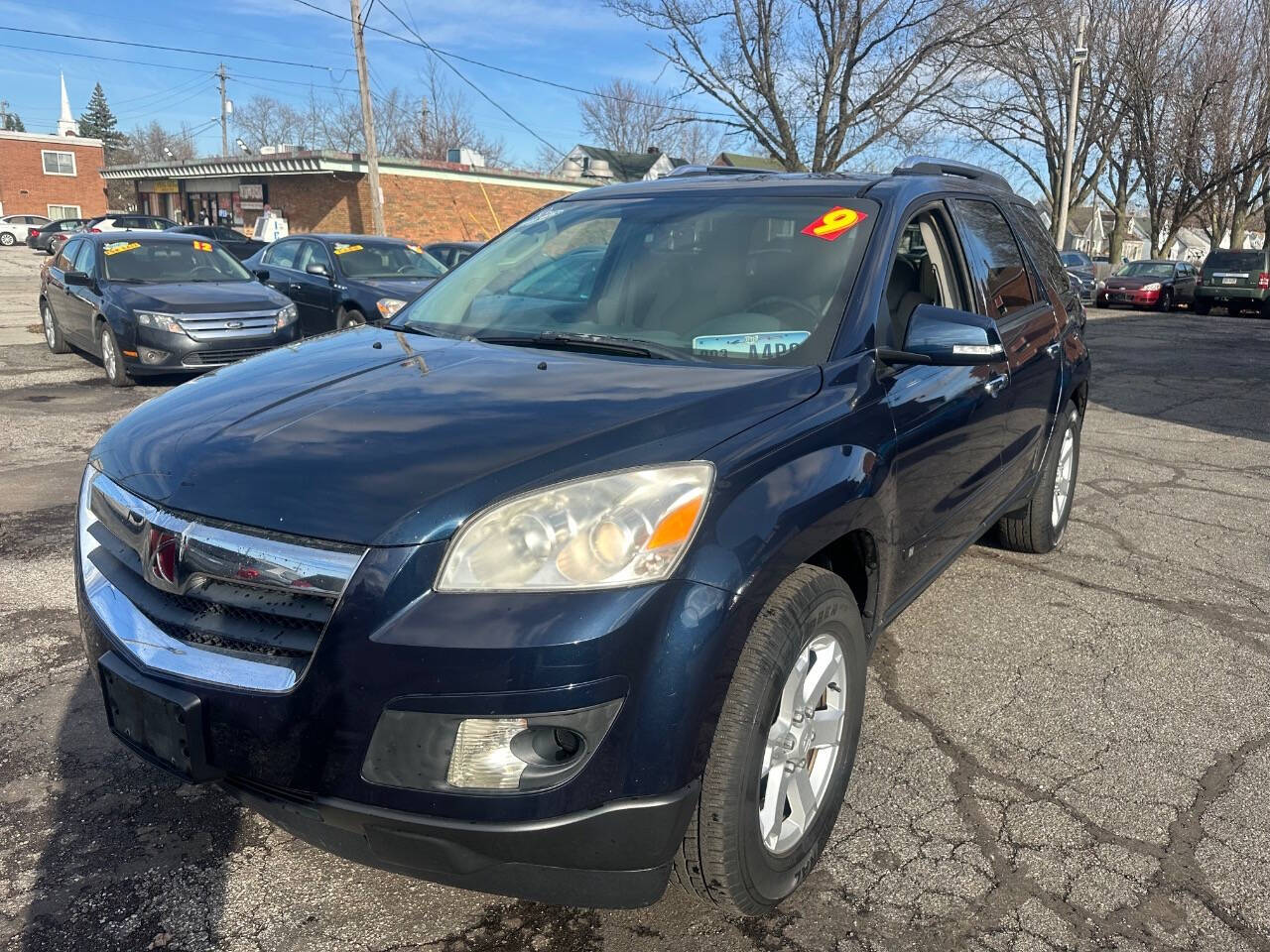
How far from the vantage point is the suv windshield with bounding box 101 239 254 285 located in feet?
34.2

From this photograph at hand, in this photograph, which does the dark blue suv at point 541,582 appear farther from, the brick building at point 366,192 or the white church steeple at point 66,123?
Answer: the white church steeple at point 66,123

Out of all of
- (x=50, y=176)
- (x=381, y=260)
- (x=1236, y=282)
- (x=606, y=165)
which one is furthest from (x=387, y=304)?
(x=50, y=176)

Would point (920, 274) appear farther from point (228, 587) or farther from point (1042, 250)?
point (228, 587)

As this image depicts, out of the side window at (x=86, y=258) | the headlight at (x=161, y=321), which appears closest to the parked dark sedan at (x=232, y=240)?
the side window at (x=86, y=258)

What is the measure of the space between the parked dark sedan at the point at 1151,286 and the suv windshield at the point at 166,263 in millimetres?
22707

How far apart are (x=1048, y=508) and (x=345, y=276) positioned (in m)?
9.06

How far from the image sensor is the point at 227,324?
31.5ft

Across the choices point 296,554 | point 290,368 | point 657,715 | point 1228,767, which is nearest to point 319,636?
point 296,554

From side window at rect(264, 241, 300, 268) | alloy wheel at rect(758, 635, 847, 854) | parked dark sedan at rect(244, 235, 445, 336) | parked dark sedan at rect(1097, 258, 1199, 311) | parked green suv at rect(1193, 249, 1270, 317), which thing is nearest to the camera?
alloy wheel at rect(758, 635, 847, 854)

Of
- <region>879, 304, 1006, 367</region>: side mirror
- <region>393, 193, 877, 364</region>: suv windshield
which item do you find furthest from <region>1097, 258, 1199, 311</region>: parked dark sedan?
<region>879, 304, 1006, 367</region>: side mirror

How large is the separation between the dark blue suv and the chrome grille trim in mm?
7238

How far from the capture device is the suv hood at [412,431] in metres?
1.97

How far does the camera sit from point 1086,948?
228 centimetres

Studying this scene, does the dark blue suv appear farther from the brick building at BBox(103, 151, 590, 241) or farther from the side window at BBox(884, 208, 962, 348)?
the brick building at BBox(103, 151, 590, 241)
